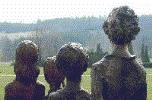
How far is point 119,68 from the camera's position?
5719mm

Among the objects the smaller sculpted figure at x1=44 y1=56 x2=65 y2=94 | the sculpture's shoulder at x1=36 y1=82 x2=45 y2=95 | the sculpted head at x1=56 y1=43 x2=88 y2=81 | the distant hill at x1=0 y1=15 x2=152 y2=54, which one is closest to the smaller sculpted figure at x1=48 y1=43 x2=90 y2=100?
the sculpted head at x1=56 y1=43 x2=88 y2=81

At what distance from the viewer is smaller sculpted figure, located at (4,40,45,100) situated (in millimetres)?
6879

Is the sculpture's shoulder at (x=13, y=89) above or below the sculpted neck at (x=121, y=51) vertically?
below

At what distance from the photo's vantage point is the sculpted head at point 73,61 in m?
6.09

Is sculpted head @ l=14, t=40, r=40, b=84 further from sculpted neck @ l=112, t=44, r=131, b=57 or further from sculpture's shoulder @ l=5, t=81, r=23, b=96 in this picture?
sculpted neck @ l=112, t=44, r=131, b=57

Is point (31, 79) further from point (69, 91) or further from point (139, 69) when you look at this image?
point (139, 69)

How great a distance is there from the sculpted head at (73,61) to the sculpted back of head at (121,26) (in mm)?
480

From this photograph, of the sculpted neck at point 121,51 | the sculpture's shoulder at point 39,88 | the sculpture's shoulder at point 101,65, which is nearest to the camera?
the sculpture's shoulder at point 101,65

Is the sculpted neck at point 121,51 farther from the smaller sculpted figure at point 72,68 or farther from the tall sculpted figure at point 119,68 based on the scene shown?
the smaller sculpted figure at point 72,68

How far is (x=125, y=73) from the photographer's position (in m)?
5.74

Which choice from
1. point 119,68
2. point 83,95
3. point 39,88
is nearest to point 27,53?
point 39,88

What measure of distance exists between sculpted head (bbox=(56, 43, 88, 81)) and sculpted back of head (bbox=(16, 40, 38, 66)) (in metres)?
0.74

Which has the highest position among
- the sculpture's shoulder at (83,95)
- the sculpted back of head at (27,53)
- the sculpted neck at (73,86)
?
the sculpted back of head at (27,53)

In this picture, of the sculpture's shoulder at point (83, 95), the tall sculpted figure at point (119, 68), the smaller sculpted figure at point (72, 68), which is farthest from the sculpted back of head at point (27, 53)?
the tall sculpted figure at point (119, 68)
